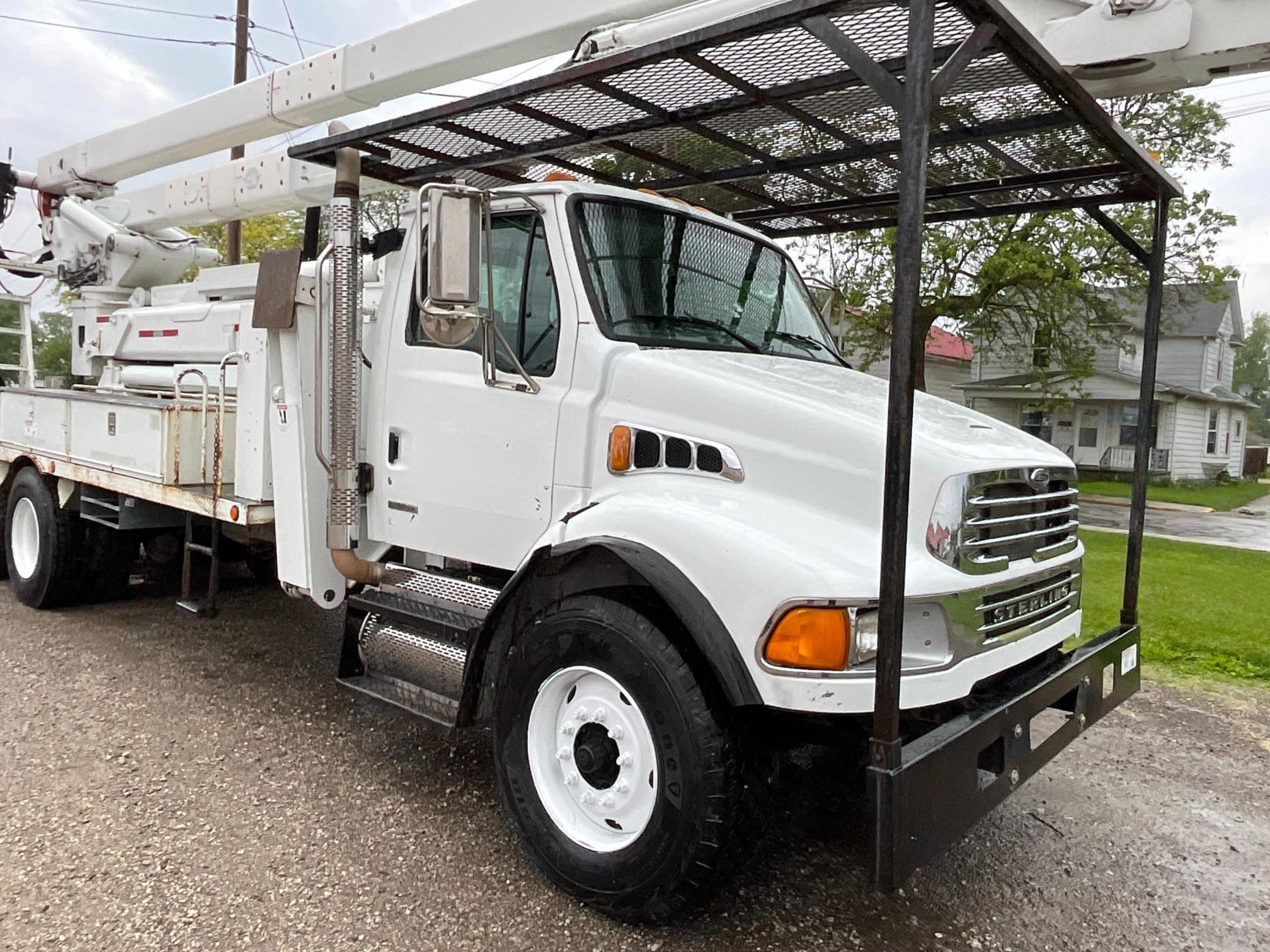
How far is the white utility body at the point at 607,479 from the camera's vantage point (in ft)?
9.21

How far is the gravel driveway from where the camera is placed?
120 inches

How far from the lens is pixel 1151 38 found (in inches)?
137

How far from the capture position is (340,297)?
4.02m

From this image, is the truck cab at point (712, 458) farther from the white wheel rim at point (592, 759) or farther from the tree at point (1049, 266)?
the tree at point (1049, 266)

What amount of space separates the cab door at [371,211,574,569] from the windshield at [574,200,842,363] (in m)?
0.19

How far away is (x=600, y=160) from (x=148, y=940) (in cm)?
423

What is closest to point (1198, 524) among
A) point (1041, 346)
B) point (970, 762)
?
point (1041, 346)

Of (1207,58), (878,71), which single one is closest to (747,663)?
(878,71)

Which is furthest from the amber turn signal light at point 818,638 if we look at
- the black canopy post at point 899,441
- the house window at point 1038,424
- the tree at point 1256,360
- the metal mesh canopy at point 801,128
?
the tree at point 1256,360

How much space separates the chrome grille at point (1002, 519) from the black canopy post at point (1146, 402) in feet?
2.88

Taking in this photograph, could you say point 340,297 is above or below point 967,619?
above

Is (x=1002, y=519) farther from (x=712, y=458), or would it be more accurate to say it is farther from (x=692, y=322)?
(x=692, y=322)

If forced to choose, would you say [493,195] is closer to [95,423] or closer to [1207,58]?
[1207,58]

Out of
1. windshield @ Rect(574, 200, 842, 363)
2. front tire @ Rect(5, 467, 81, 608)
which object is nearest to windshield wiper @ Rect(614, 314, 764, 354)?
windshield @ Rect(574, 200, 842, 363)
